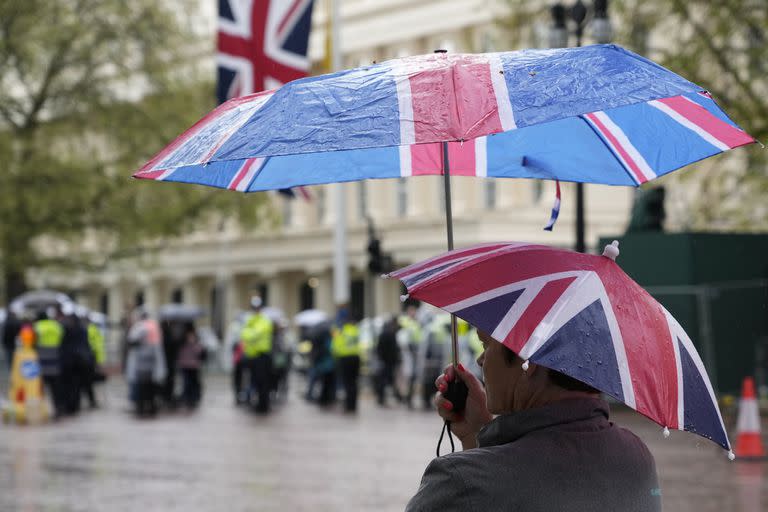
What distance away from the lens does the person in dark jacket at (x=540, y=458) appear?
118 inches

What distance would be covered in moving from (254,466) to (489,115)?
1208cm

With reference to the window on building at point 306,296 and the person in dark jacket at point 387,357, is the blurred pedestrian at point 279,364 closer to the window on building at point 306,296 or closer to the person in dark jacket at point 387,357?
the person in dark jacket at point 387,357

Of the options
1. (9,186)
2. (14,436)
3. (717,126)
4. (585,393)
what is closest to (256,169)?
(717,126)

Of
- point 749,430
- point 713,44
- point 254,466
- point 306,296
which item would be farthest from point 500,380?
point 306,296

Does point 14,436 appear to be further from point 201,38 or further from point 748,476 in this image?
point 201,38

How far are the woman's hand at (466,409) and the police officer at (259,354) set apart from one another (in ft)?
70.8

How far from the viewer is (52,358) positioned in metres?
24.6

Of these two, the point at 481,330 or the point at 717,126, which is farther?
the point at 717,126

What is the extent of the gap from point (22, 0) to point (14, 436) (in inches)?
789

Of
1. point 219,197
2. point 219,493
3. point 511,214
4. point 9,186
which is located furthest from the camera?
point 511,214

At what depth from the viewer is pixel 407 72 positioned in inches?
147

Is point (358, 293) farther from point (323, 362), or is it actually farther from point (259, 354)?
point (259, 354)

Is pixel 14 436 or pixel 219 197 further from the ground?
pixel 219 197

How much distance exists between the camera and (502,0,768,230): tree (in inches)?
854
